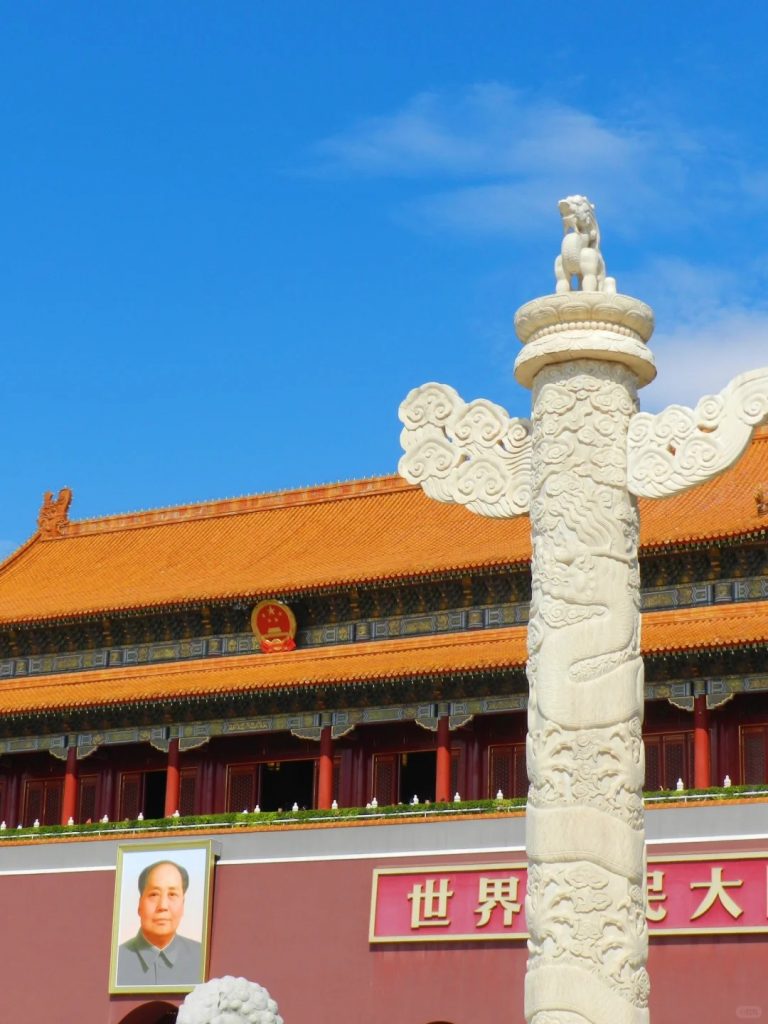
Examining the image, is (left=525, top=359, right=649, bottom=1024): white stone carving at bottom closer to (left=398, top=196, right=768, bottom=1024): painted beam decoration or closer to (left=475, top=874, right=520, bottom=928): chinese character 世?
(left=398, top=196, right=768, bottom=1024): painted beam decoration

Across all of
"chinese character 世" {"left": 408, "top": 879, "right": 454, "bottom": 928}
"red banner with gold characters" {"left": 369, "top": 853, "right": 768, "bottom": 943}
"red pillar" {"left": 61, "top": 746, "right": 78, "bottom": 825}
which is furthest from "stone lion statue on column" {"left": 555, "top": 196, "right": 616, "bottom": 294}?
"red pillar" {"left": 61, "top": 746, "right": 78, "bottom": 825}

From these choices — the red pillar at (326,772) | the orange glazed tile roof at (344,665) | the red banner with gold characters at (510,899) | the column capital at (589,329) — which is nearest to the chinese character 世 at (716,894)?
the red banner with gold characters at (510,899)

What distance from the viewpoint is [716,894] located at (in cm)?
1842

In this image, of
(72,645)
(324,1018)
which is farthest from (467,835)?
(72,645)

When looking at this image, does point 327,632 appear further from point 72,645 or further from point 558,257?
point 558,257

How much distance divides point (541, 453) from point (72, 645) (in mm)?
19624

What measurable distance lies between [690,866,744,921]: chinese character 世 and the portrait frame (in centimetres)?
601

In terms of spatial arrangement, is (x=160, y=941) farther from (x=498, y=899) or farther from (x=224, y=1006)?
(x=224, y=1006)

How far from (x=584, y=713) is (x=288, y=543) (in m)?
19.5

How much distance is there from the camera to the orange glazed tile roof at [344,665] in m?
21.6

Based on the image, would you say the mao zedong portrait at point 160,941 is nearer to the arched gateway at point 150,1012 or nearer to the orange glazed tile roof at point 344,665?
the arched gateway at point 150,1012

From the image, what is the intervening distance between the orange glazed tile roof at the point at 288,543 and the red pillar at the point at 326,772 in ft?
6.99

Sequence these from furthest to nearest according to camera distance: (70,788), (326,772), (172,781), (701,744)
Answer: (70,788), (172,781), (326,772), (701,744)

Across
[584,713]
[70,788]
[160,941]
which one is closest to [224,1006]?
[584,713]
